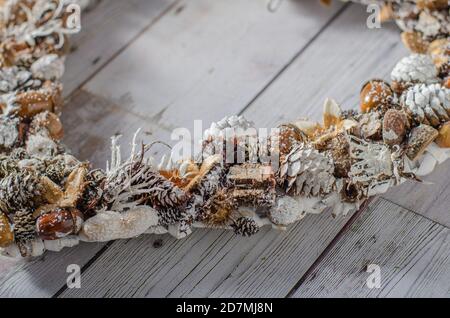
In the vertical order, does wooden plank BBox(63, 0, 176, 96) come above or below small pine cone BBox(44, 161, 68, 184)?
below

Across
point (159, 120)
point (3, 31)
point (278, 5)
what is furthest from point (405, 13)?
point (3, 31)

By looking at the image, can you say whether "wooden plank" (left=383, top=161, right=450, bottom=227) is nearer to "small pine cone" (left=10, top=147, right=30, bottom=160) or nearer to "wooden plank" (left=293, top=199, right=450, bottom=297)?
"wooden plank" (left=293, top=199, right=450, bottom=297)

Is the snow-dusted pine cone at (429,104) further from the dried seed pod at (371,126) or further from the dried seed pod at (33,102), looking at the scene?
the dried seed pod at (33,102)

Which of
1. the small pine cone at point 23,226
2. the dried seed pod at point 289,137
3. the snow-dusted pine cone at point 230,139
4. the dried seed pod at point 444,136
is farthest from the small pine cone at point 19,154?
the dried seed pod at point 444,136

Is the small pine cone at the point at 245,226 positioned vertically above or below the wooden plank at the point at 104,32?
above

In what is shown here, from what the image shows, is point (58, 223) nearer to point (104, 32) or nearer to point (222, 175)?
point (222, 175)

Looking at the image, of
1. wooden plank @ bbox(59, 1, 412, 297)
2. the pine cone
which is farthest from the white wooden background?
the pine cone

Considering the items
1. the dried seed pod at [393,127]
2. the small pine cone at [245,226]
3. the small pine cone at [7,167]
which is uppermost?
the dried seed pod at [393,127]
